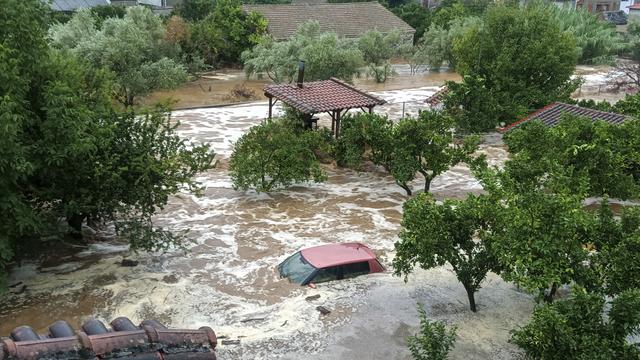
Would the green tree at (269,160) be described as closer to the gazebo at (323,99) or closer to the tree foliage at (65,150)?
the gazebo at (323,99)

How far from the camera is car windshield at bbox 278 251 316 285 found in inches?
536

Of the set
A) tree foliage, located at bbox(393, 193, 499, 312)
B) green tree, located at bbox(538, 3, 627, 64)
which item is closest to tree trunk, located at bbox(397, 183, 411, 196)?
tree foliage, located at bbox(393, 193, 499, 312)

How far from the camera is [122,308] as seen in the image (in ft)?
42.7

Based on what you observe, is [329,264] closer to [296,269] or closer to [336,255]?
[336,255]

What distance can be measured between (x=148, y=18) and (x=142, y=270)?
1065 inches

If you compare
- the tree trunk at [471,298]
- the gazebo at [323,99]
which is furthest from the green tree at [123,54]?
the tree trunk at [471,298]

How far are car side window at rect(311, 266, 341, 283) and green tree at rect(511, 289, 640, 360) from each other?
17.4 ft

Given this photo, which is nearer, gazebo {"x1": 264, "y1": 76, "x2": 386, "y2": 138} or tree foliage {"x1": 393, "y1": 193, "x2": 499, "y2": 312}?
tree foliage {"x1": 393, "y1": 193, "x2": 499, "y2": 312}

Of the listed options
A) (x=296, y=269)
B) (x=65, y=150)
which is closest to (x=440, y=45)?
(x=296, y=269)

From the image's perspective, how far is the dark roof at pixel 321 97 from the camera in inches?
911

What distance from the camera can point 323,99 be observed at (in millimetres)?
23859

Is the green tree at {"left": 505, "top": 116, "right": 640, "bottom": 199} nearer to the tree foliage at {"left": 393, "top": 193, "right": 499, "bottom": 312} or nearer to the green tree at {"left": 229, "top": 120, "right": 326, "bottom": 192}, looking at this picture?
the tree foliage at {"left": 393, "top": 193, "right": 499, "bottom": 312}

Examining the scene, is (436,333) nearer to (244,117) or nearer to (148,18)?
(244,117)

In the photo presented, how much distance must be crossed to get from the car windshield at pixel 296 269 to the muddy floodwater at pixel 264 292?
0.24 metres
